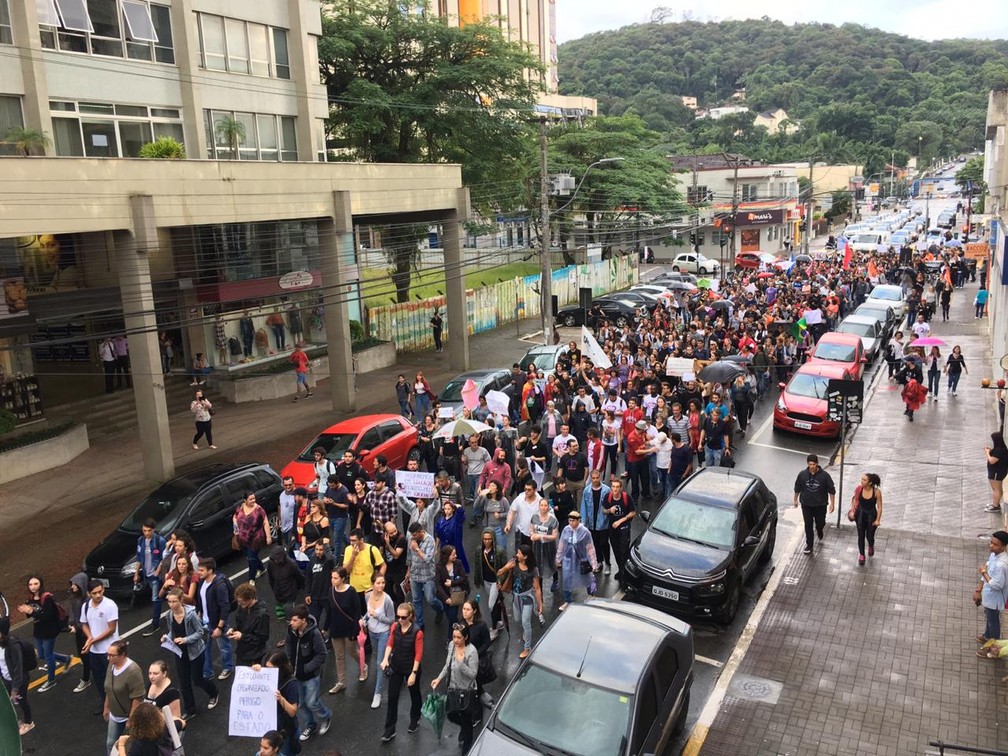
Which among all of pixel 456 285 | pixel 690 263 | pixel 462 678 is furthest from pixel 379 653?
pixel 690 263

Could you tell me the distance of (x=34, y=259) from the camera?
23.2 m

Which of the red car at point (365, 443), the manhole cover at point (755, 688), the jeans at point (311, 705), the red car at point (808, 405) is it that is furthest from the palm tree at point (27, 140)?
the manhole cover at point (755, 688)

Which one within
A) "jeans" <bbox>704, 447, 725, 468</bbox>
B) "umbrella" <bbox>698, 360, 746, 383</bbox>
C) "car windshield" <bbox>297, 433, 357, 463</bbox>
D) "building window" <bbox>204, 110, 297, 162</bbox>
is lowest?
"jeans" <bbox>704, 447, 725, 468</bbox>

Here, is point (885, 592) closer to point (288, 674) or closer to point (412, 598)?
point (412, 598)

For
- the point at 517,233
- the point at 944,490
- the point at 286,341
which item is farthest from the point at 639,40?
the point at 944,490

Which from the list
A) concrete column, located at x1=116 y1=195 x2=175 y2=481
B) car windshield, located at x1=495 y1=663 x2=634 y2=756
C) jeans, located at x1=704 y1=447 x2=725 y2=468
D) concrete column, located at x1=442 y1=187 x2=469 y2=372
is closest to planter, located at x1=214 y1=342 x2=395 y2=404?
concrete column, located at x1=442 y1=187 x2=469 y2=372

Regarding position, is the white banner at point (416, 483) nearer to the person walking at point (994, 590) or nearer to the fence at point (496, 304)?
the person walking at point (994, 590)

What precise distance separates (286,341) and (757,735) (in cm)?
2452

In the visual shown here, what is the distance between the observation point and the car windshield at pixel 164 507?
42.9 ft

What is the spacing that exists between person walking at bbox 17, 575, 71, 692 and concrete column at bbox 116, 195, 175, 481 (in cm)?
867

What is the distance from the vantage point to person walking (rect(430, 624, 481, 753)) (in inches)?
328

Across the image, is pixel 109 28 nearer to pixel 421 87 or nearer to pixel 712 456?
pixel 421 87

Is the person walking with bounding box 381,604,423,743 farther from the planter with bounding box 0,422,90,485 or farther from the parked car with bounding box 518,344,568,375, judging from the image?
the parked car with bounding box 518,344,568,375

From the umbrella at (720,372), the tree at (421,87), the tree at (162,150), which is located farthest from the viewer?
the tree at (421,87)
